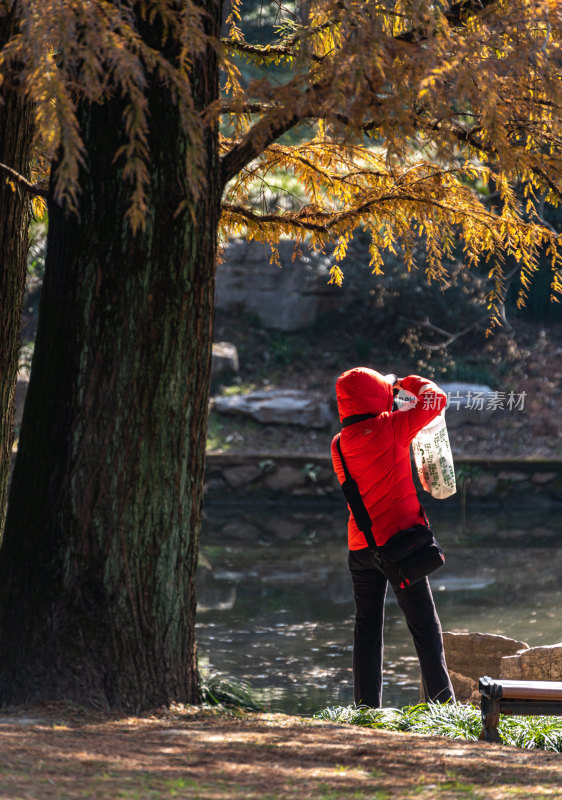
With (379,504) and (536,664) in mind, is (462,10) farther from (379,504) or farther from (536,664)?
(536,664)

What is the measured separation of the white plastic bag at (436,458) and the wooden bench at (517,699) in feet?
5.13

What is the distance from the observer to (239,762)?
360cm

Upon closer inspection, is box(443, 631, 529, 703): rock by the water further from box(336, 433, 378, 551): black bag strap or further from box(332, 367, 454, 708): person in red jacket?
box(336, 433, 378, 551): black bag strap

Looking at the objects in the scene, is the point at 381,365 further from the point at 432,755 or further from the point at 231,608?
the point at 432,755

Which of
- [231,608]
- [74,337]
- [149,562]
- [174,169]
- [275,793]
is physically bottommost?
[231,608]

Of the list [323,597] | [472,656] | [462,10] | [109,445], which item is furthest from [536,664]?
[323,597]

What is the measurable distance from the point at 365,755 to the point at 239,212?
347 cm

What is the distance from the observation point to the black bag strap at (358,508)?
5.26 metres

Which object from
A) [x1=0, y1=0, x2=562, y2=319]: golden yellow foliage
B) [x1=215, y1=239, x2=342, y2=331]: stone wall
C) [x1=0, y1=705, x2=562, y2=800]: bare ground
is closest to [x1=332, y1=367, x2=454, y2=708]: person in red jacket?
[x1=0, y1=705, x2=562, y2=800]: bare ground

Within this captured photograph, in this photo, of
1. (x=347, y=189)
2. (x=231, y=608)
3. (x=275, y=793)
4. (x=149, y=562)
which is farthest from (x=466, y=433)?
(x=275, y=793)

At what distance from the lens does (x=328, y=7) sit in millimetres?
4105

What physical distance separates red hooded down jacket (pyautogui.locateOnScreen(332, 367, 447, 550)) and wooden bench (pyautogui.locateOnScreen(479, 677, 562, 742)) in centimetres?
112

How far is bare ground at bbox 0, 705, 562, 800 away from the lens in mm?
3232

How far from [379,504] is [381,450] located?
29 cm
